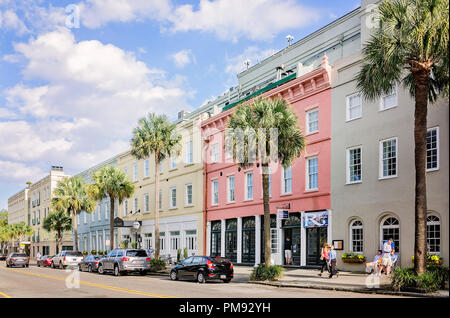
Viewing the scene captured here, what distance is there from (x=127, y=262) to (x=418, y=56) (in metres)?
20.6

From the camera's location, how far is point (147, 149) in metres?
37.5

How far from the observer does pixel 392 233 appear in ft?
83.3

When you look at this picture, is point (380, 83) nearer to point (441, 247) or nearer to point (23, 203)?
point (441, 247)

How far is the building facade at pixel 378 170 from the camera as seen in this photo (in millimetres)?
23375

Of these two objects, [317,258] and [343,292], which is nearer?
[343,292]

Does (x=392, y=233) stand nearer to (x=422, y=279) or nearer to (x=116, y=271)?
(x=422, y=279)

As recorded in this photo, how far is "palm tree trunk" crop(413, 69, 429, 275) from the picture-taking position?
18281mm

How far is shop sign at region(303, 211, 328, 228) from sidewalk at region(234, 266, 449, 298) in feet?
8.78

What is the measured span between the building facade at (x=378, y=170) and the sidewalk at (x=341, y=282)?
2040 millimetres

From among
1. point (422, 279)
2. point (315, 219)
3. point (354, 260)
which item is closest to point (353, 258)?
point (354, 260)

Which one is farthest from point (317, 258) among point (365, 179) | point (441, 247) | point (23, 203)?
point (23, 203)

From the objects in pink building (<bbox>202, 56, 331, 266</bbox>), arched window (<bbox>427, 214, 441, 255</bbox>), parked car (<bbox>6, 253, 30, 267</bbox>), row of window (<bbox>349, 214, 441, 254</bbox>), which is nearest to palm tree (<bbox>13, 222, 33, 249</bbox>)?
parked car (<bbox>6, 253, 30, 267</bbox>)

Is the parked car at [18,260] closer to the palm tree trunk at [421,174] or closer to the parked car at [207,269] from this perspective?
the parked car at [207,269]
